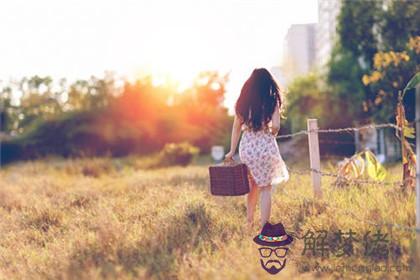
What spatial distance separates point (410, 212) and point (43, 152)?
24.4 m

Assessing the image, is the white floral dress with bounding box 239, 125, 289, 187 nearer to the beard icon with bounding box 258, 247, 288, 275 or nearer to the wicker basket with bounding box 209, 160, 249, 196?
the wicker basket with bounding box 209, 160, 249, 196

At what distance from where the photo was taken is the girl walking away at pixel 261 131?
475cm

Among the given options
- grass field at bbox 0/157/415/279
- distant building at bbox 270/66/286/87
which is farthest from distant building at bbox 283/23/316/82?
grass field at bbox 0/157/415/279

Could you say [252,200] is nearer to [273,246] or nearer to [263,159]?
[263,159]

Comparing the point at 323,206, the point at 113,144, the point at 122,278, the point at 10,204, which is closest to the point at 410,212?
the point at 323,206

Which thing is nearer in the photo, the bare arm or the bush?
the bare arm

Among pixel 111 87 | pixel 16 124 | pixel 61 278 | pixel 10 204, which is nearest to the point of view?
pixel 61 278

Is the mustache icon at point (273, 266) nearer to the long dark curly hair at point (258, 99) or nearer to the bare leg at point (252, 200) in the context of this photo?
the bare leg at point (252, 200)

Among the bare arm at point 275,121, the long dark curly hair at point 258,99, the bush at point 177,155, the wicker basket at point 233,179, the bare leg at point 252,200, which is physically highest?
the long dark curly hair at point 258,99

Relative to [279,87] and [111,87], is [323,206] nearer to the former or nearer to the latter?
[279,87]

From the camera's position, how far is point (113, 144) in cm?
2709

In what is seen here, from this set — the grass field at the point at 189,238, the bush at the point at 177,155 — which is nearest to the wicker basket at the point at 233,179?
the grass field at the point at 189,238

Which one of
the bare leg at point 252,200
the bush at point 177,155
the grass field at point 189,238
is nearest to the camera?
the grass field at point 189,238

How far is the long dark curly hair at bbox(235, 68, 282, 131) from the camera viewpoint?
475 cm
